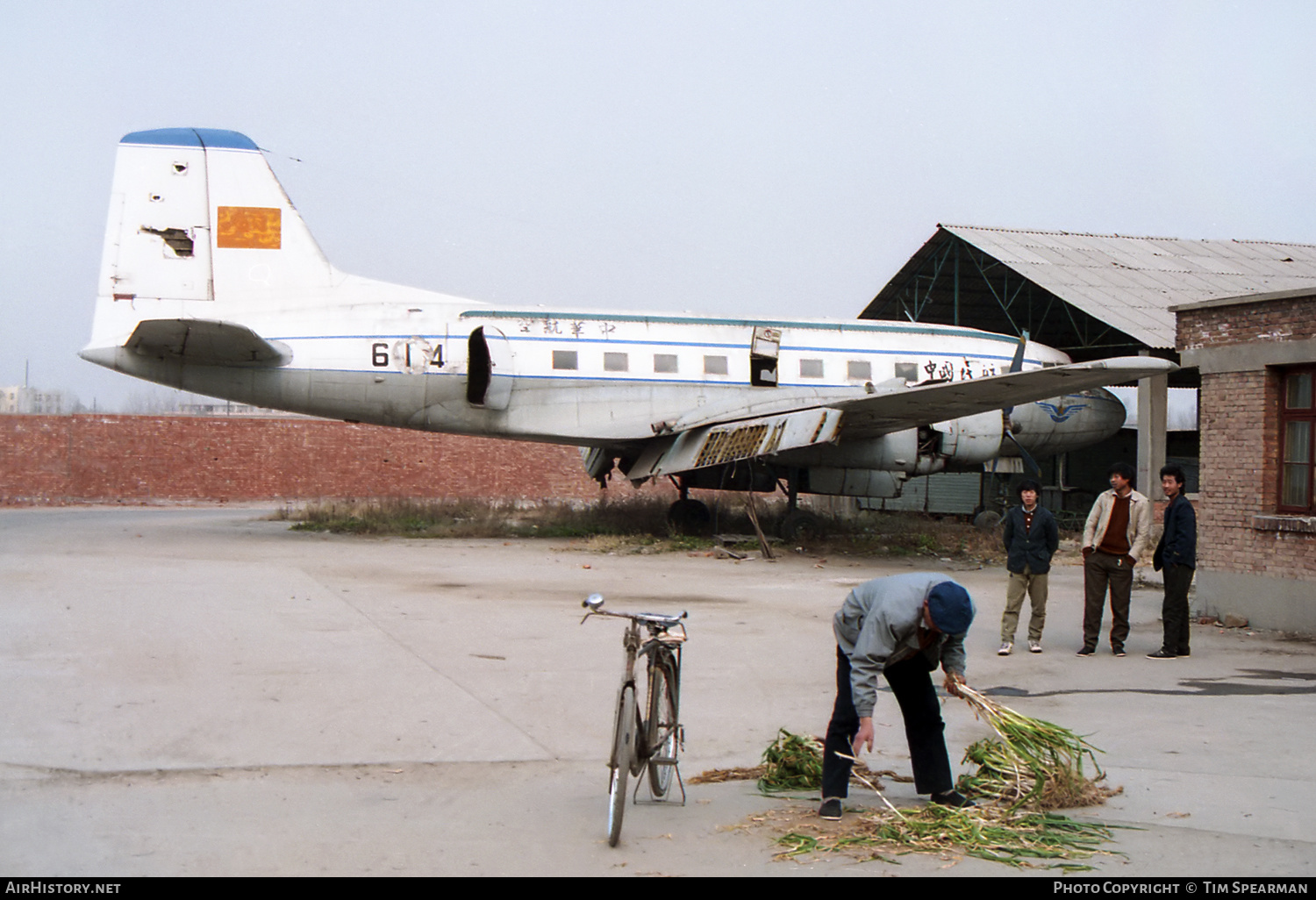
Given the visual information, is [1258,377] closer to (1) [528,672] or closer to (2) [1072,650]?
(2) [1072,650]

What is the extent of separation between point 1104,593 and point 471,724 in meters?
6.74

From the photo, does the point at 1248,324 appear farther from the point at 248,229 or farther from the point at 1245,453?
the point at 248,229

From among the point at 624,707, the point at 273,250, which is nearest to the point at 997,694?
the point at 624,707

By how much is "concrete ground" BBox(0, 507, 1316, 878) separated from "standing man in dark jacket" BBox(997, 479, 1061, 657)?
40cm

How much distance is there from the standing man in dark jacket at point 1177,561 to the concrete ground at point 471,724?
10.1 inches

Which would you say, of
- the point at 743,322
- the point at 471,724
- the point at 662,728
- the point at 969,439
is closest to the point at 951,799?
the point at 662,728

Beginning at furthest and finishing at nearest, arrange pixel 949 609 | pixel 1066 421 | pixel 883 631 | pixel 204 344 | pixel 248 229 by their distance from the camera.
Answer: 1. pixel 1066 421
2. pixel 248 229
3. pixel 204 344
4. pixel 883 631
5. pixel 949 609

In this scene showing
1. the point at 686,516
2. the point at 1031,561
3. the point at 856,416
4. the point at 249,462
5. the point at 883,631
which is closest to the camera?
the point at 883,631

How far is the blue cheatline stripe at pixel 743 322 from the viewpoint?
69.2 ft

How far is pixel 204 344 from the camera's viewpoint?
19062 mm

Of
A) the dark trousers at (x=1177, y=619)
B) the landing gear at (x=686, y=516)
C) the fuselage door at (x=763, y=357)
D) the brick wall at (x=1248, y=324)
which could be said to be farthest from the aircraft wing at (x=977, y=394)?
the dark trousers at (x=1177, y=619)

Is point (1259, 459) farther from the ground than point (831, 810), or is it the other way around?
point (1259, 459)

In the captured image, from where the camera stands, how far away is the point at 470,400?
67.8ft

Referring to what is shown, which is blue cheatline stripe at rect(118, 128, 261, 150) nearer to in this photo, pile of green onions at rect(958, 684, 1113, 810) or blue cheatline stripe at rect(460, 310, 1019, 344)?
blue cheatline stripe at rect(460, 310, 1019, 344)
